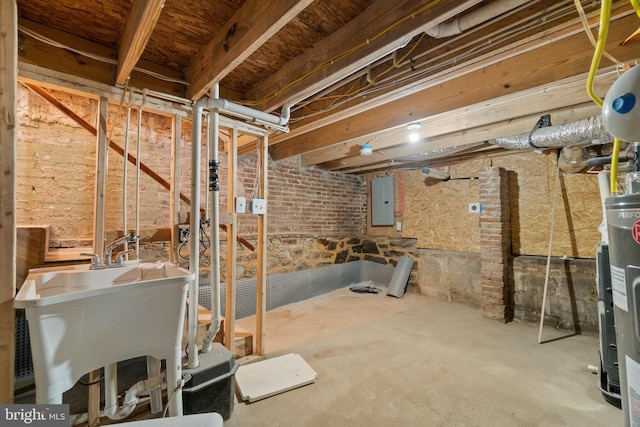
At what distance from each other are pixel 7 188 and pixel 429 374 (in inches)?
108

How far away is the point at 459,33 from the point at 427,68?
0.83 feet

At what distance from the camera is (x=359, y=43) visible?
1.45m

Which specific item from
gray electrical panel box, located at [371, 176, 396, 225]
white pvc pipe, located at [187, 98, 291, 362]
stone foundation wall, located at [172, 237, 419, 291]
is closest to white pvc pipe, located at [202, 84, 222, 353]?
white pvc pipe, located at [187, 98, 291, 362]

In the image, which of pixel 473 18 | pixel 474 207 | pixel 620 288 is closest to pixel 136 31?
pixel 473 18

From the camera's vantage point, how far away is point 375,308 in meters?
3.82

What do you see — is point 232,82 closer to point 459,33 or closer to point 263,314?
point 459,33

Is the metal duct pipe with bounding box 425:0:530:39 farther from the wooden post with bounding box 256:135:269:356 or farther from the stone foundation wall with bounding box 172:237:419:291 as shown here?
the stone foundation wall with bounding box 172:237:419:291

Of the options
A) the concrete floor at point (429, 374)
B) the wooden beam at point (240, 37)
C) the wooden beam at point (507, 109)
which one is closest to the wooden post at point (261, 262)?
the concrete floor at point (429, 374)

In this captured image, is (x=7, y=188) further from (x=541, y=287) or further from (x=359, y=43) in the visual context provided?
(x=541, y=287)

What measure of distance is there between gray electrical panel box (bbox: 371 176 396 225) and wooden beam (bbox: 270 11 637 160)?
2220 millimetres

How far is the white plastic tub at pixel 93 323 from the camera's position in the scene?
38.9 inches

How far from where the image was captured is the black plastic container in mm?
1542

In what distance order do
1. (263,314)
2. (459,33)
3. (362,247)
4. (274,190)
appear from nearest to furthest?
1. (459,33)
2. (263,314)
3. (274,190)
4. (362,247)

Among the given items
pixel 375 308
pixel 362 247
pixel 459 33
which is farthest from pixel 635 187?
pixel 362 247
